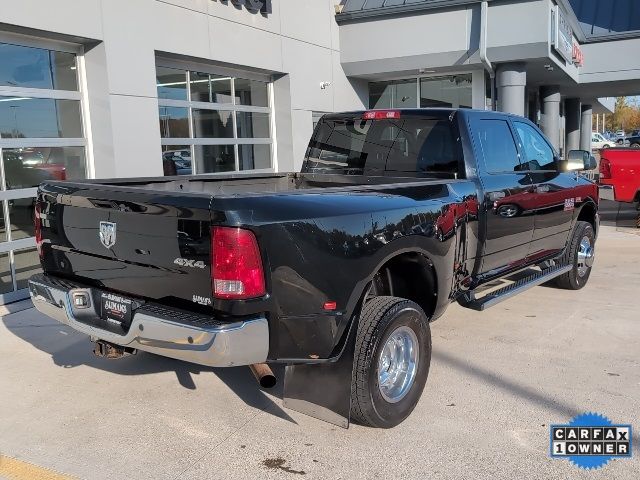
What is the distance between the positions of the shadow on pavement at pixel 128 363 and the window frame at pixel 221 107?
4.04 metres

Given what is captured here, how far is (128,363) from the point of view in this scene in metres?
5.07

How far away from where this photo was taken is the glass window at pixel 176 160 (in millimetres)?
9570

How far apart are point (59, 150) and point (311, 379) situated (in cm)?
576

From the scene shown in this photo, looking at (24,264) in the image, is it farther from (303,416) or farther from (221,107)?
(303,416)

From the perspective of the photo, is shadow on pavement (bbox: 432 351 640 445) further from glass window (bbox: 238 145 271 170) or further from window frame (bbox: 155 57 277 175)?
glass window (bbox: 238 145 271 170)

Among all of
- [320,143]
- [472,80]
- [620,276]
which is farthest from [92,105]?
[472,80]

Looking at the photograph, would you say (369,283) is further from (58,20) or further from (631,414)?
(58,20)

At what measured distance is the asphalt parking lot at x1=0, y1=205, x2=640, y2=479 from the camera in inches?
135

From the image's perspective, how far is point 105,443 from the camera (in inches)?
147

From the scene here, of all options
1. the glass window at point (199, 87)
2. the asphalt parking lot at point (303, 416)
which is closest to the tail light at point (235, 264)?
the asphalt parking lot at point (303, 416)

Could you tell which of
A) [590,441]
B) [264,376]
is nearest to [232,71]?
[264,376]

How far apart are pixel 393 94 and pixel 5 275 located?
1081 centimetres

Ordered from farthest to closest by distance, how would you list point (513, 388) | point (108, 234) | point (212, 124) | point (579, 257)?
point (212, 124), point (579, 257), point (513, 388), point (108, 234)

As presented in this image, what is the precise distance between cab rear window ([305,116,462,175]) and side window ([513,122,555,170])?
117cm
